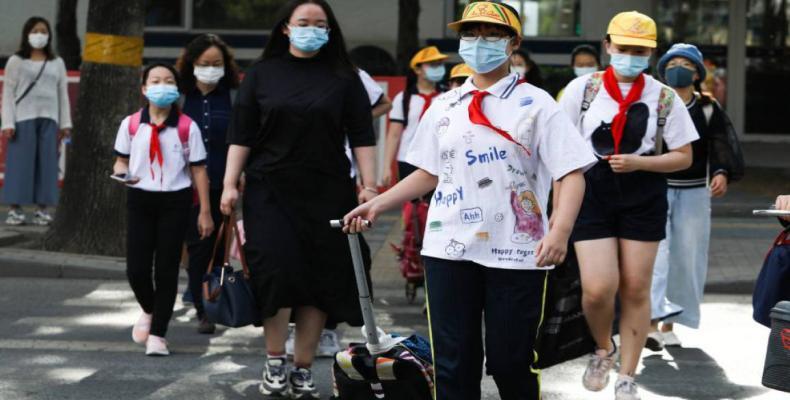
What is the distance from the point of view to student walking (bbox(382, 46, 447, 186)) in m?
10.2

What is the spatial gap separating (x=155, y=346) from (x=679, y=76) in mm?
3205

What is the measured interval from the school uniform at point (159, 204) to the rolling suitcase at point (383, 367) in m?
2.25

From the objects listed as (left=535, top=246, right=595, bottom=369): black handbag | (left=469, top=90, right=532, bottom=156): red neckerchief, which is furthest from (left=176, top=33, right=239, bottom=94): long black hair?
(left=469, top=90, right=532, bottom=156): red neckerchief

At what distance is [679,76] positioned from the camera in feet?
26.0

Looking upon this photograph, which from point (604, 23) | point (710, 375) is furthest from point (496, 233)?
point (604, 23)

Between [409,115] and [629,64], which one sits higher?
[629,64]

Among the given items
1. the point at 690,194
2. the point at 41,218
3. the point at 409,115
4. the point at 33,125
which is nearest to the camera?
the point at 690,194

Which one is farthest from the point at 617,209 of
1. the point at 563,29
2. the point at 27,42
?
the point at 563,29

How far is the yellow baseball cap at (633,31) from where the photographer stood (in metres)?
6.61

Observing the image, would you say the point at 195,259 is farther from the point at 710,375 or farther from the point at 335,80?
the point at 710,375

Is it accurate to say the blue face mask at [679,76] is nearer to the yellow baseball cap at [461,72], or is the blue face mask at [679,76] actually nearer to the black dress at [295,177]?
the yellow baseball cap at [461,72]

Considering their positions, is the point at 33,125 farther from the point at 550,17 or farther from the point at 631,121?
the point at 550,17

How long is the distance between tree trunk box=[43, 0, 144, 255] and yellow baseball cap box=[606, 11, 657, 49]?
5.62 metres

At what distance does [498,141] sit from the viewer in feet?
16.5
